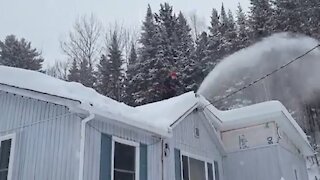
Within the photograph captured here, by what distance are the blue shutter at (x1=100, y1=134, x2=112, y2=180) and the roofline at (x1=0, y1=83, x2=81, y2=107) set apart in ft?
3.75

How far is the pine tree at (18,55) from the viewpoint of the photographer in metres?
31.6

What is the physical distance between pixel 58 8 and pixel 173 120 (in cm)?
4178

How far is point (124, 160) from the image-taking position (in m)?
8.40

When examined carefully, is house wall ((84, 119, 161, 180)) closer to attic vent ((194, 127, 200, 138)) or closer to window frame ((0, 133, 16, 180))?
window frame ((0, 133, 16, 180))

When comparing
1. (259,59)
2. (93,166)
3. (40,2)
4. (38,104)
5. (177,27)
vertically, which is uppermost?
(40,2)

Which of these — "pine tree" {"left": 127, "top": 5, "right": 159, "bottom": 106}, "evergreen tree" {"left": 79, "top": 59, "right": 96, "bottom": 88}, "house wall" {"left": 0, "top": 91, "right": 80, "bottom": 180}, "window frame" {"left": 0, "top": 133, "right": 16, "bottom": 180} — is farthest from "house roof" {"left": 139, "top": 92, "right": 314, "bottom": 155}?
"evergreen tree" {"left": 79, "top": 59, "right": 96, "bottom": 88}

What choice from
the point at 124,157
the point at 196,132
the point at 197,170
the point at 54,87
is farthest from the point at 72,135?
the point at 196,132

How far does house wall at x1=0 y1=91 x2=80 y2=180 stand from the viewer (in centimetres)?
728

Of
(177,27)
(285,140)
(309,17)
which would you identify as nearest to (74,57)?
(177,27)

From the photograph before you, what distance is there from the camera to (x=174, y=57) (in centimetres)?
2761

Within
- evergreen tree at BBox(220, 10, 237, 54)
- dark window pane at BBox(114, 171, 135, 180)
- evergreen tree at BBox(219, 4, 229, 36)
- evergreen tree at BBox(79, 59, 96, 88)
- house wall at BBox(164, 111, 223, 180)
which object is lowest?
dark window pane at BBox(114, 171, 135, 180)

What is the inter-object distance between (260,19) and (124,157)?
907 inches

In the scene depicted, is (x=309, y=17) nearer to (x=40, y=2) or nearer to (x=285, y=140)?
(x=285, y=140)

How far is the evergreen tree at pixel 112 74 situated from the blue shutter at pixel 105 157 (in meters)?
21.0
